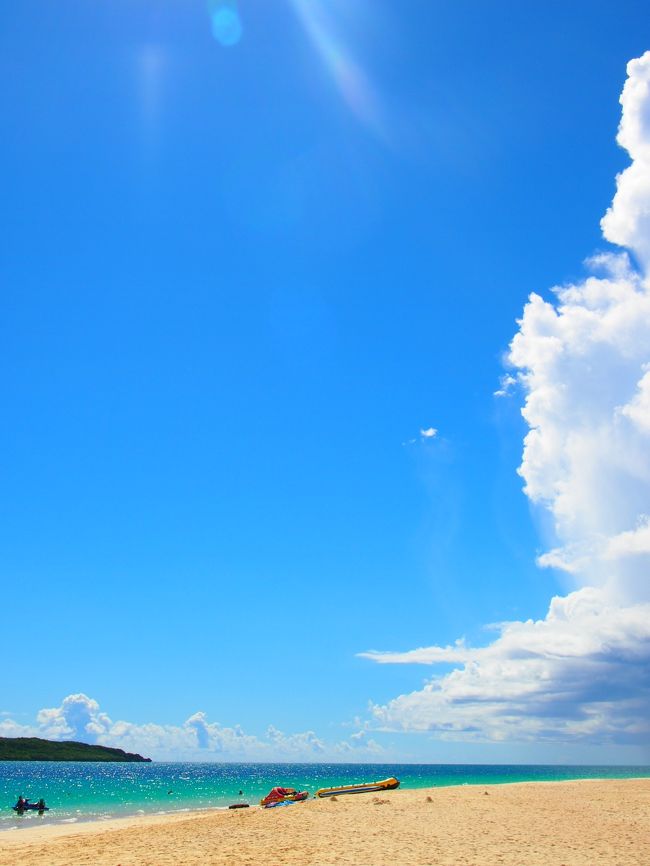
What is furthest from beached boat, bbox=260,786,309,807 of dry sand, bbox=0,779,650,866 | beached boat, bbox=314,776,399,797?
dry sand, bbox=0,779,650,866

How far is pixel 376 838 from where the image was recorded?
2586cm

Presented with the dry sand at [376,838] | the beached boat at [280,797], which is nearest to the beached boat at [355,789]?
the beached boat at [280,797]

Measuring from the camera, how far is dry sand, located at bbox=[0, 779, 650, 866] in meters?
21.8

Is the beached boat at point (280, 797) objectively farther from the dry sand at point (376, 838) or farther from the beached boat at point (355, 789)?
the dry sand at point (376, 838)

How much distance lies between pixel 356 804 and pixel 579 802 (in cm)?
1665

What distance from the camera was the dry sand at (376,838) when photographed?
21.8 m

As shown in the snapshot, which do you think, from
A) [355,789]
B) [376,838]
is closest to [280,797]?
[355,789]

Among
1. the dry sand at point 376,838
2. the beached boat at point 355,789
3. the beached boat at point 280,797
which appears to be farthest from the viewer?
the beached boat at point 355,789

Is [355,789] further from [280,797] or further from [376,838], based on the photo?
[376,838]

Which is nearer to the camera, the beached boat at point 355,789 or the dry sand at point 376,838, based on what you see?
the dry sand at point 376,838

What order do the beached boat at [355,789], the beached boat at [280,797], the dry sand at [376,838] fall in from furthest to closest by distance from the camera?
the beached boat at [355,789] < the beached boat at [280,797] < the dry sand at [376,838]

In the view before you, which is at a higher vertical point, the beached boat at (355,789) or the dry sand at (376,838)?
the dry sand at (376,838)

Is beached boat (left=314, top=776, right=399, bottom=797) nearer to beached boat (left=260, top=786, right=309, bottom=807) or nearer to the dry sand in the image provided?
beached boat (left=260, top=786, right=309, bottom=807)

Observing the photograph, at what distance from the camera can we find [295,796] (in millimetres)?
51156
